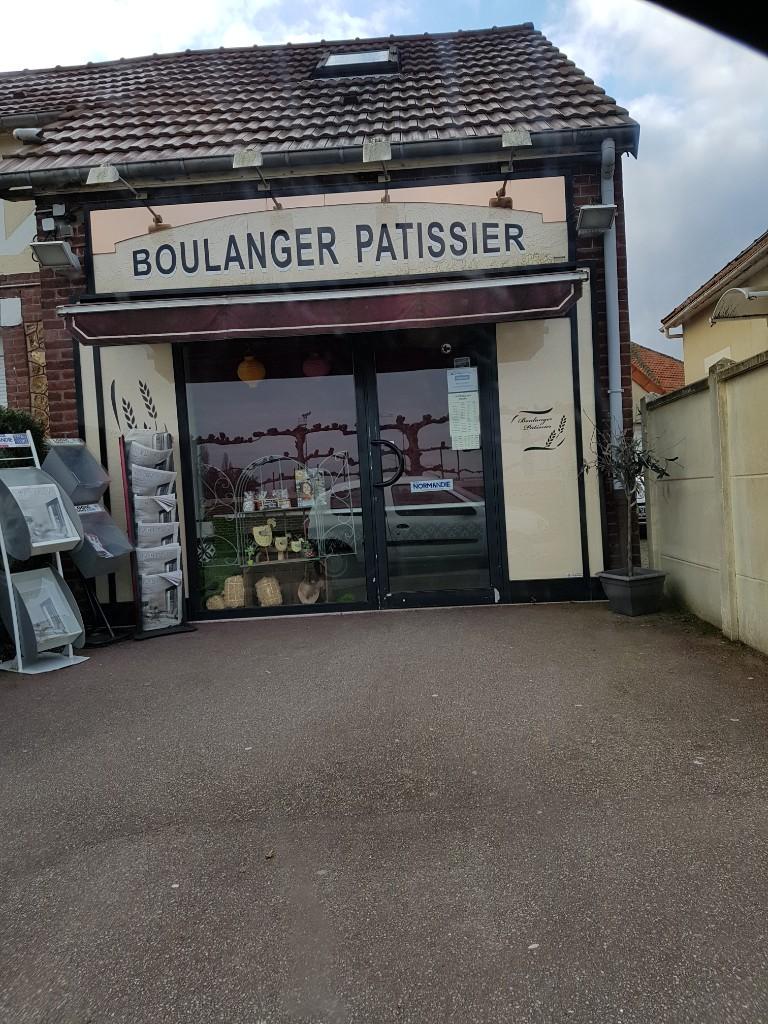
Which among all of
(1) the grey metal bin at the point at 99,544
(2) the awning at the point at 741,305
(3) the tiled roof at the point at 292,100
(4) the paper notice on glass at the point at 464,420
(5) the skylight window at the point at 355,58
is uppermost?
(5) the skylight window at the point at 355,58

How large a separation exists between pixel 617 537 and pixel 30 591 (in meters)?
4.82

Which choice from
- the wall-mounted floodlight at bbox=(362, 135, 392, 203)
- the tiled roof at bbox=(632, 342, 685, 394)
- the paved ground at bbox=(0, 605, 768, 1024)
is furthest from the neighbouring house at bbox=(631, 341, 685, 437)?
the paved ground at bbox=(0, 605, 768, 1024)

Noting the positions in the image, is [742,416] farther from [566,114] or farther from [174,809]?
[174,809]

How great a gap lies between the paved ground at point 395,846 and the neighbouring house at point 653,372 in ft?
55.8

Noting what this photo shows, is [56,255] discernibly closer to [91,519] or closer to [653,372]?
[91,519]

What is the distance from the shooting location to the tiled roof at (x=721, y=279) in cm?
924

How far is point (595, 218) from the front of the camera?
6.23 m

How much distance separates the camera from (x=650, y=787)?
2.95 meters

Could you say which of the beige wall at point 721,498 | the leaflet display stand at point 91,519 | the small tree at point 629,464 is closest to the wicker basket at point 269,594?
the leaflet display stand at point 91,519

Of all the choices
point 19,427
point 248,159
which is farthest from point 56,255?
point 248,159

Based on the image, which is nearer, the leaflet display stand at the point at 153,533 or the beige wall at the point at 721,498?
the beige wall at the point at 721,498

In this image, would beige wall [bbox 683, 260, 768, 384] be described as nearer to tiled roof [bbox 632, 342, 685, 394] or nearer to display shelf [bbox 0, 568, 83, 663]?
tiled roof [bbox 632, 342, 685, 394]

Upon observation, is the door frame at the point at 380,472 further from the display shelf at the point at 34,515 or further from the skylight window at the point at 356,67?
the skylight window at the point at 356,67

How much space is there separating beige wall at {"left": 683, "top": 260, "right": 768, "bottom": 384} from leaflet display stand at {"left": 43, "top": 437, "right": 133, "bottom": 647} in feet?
28.1
